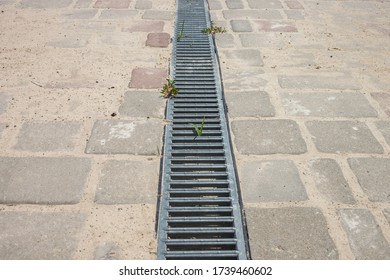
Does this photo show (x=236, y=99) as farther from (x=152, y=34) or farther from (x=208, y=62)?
(x=152, y=34)

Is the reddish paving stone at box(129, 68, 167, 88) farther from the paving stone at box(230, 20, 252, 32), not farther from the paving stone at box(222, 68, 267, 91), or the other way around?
the paving stone at box(230, 20, 252, 32)

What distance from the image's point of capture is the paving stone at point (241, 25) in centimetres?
426

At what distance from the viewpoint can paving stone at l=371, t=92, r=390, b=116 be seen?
2.89 m

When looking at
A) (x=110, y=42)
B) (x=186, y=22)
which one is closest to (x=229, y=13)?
(x=186, y=22)

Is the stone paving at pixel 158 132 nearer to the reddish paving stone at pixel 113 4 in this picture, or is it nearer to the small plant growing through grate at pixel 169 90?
the small plant growing through grate at pixel 169 90

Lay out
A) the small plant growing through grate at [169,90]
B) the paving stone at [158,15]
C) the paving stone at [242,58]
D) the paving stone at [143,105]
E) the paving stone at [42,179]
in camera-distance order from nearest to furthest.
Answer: the paving stone at [42,179] → the paving stone at [143,105] → the small plant growing through grate at [169,90] → the paving stone at [242,58] → the paving stone at [158,15]

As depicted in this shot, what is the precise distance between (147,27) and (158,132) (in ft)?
7.00

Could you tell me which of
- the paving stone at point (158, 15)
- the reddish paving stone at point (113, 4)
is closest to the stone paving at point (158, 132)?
the paving stone at point (158, 15)

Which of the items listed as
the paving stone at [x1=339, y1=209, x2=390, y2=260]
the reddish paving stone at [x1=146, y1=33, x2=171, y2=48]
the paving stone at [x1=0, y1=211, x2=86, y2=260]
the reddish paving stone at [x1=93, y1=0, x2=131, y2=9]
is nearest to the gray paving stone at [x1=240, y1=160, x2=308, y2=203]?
the paving stone at [x1=339, y1=209, x2=390, y2=260]

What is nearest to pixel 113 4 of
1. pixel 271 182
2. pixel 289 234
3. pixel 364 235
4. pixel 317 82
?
pixel 317 82

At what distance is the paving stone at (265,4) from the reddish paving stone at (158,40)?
1555 mm

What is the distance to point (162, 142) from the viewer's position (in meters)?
2.52

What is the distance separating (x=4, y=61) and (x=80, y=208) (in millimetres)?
2244

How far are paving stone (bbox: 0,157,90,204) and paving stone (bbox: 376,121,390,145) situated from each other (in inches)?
83.3
